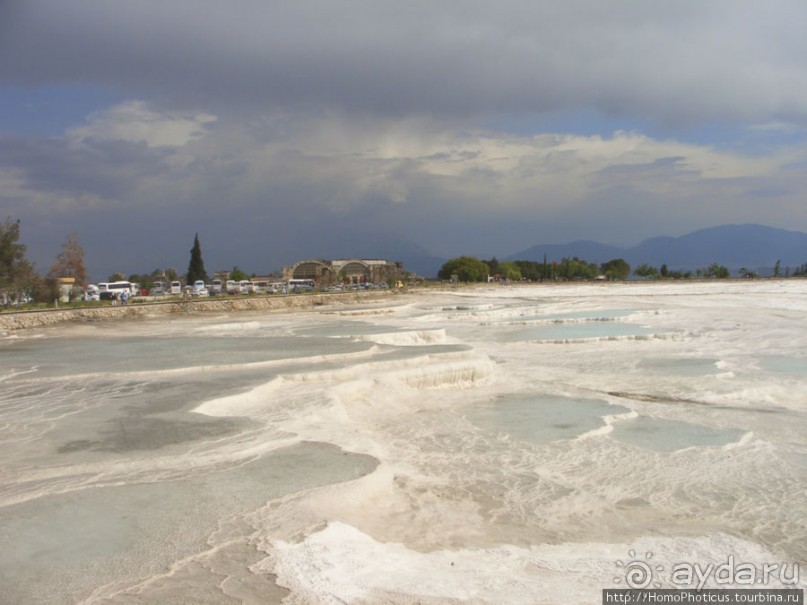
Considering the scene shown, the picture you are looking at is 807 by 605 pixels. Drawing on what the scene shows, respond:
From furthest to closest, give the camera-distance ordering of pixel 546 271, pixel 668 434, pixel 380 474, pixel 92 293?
pixel 546 271 → pixel 92 293 → pixel 668 434 → pixel 380 474

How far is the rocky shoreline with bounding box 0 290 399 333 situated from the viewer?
94.7ft

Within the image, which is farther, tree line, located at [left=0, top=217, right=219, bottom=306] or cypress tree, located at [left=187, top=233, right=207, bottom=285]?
cypress tree, located at [left=187, top=233, right=207, bottom=285]

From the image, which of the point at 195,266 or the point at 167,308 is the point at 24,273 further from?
the point at 195,266

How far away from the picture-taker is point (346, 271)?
114 meters

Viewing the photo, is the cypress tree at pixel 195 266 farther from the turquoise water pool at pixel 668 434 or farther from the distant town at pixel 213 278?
the turquoise water pool at pixel 668 434

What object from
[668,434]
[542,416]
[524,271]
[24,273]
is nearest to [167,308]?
[24,273]

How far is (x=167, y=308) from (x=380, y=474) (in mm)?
31924

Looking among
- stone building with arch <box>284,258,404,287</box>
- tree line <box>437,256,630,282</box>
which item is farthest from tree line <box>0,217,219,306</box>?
tree line <box>437,256,630,282</box>

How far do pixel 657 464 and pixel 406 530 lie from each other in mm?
4660

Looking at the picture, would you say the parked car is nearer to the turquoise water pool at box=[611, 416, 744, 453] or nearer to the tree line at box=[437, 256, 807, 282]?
the turquoise water pool at box=[611, 416, 744, 453]

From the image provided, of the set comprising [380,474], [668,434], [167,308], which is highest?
→ [167,308]

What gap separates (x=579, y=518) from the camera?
7727 millimetres

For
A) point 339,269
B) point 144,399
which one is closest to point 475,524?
point 144,399

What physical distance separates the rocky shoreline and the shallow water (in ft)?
40.0
